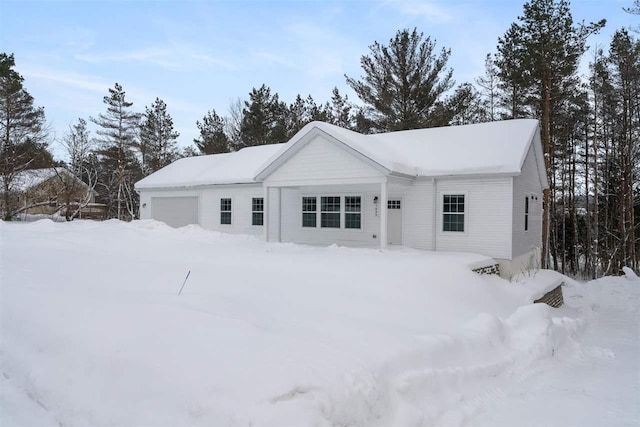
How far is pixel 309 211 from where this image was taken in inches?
647

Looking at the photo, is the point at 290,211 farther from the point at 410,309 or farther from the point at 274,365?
the point at 274,365

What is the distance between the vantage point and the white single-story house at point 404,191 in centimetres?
1234

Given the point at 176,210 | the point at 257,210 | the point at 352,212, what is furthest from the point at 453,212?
the point at 176,210

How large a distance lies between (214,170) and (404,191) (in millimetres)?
9769

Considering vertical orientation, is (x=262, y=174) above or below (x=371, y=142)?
below

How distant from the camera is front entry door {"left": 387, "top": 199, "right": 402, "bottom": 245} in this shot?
1423 centimetres

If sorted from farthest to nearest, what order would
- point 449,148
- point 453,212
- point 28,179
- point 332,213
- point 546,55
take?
point 28,179 → point 546,55 → point 332,213 → point 449,148 → point 453,212

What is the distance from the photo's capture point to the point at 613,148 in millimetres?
20688

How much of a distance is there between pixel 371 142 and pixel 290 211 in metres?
4.74

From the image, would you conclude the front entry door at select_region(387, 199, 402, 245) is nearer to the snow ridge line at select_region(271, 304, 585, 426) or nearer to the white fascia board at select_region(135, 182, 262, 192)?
the white fascia board at select_region(135, 182, 262, 192)

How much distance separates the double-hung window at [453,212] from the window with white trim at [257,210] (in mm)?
7708

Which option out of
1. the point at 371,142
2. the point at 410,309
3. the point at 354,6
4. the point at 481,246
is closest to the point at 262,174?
the point at 371,142

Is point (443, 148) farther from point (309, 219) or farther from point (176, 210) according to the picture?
point (176, 210)

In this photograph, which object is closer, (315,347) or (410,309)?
(315,347)
